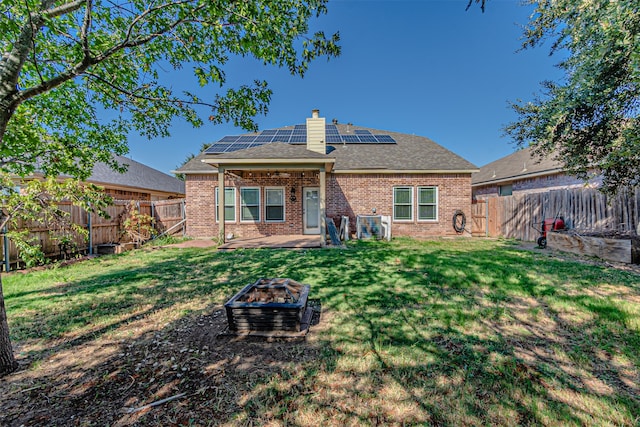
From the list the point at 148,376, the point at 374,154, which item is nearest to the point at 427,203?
the point at 374,154

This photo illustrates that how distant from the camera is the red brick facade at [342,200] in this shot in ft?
38.7

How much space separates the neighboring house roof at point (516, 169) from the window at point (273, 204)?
35.2 ft

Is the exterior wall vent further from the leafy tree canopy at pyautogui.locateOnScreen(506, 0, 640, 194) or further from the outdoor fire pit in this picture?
the outdoor fire pit

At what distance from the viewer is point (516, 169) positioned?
16.4 m

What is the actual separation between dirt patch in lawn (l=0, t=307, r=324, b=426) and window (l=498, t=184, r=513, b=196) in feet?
60.1

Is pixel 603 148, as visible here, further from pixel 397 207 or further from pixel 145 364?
pixel 145 364

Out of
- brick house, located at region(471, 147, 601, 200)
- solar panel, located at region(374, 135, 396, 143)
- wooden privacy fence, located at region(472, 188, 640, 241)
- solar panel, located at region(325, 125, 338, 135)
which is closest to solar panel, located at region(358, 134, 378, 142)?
solar panel, located at region(374, 135, 396, 143)

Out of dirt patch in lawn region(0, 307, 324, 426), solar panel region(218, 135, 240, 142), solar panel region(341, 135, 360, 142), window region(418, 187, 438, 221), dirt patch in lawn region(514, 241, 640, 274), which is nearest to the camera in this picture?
dirt patch in lawn region(0, 307, 324, 426)

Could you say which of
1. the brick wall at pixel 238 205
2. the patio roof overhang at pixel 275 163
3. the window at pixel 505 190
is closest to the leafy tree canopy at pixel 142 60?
the patio roof overhang at pixel 275 163

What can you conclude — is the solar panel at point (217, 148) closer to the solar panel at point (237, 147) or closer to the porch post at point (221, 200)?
the solar panel at point (237, 147)

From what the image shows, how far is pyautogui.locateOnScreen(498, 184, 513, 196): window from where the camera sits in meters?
16.7

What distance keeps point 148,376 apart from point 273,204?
9.65 metres

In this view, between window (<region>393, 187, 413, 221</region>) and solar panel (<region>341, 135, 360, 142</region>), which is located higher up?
solar panel (<region>341, 135, 360, 142</region>)

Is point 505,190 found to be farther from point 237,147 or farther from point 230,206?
point 230,206
